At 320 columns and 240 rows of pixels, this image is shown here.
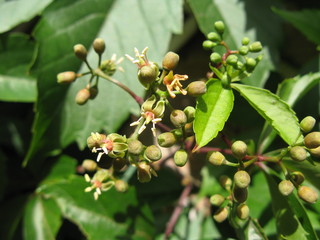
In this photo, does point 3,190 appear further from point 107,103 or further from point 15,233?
point 107,103

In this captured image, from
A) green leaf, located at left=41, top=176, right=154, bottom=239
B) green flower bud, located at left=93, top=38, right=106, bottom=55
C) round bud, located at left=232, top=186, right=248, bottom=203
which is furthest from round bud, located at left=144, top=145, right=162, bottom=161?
green leaf, located at left=41, top=176, right=154, bottom=239

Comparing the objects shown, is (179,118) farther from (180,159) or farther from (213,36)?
(213,36)

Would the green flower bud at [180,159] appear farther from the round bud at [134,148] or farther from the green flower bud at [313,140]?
the green flower bud at [313,140]

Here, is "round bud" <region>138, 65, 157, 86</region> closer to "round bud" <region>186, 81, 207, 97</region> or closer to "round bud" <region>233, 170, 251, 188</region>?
"round bud" <region>186, 81, 207, 97</region>

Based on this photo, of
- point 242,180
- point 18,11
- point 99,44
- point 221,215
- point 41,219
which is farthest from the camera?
point 41,219

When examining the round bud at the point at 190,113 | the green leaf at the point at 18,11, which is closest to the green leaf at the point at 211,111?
the round bud at the point at 190,113

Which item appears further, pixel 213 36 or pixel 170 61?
pixel 213 36

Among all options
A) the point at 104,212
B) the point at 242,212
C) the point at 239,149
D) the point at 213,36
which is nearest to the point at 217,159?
the point at 239,149

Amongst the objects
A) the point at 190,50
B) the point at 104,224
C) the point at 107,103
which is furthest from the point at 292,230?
the point at 190,50
